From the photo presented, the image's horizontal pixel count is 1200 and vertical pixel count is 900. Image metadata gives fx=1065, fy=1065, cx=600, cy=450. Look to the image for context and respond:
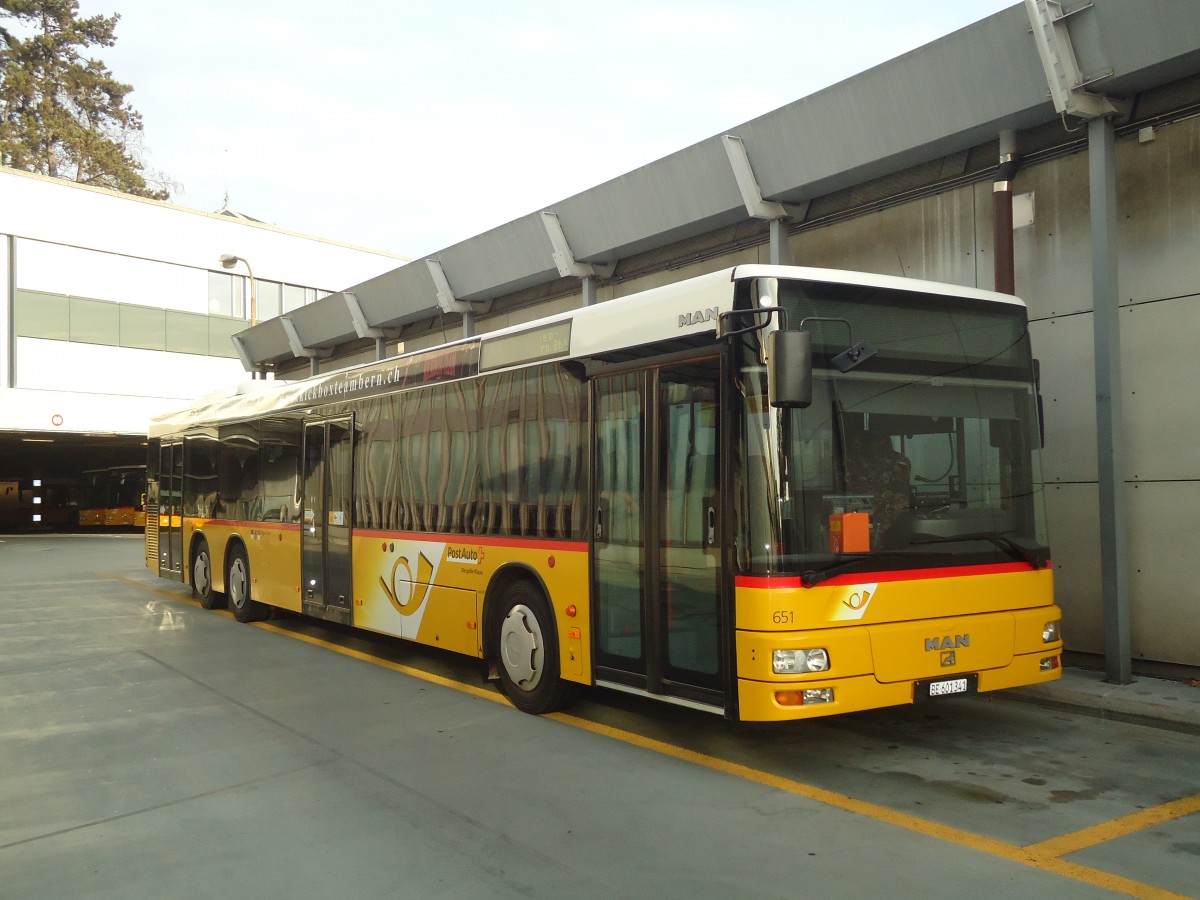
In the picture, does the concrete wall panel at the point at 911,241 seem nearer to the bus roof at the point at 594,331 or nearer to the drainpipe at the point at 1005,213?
the drainpipe at the point at 1005,213

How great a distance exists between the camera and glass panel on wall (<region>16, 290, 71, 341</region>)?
3594cm

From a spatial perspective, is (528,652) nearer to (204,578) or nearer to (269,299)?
(204,578)

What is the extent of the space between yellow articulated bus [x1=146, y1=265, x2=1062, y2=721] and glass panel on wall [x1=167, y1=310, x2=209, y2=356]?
3490cm

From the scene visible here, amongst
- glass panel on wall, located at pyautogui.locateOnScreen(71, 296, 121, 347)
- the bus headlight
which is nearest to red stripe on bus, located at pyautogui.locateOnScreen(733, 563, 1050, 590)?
the bus headlight

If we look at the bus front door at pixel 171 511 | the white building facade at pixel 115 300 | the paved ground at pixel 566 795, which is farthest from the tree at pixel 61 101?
the paved ground at pixel 566 795

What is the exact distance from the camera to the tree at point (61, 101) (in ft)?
159

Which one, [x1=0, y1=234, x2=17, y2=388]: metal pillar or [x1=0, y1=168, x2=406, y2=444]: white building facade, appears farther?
[x1=0, y1=168, x2=406, y2=444]: white building facade

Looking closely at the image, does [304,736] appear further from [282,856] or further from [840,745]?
[840,745]

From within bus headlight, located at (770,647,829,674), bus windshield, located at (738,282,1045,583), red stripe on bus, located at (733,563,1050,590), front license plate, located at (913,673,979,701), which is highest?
bus windshield, located at (738,282,1045,583)

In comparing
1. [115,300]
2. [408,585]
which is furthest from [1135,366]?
[115,300]

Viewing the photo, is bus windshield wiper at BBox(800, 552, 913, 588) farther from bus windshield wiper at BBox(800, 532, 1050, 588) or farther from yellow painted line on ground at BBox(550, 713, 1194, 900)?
yellow painted line on ground at BBox(550, 713, 1194, 900)

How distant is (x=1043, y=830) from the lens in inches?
203

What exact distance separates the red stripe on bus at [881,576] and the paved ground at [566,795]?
44.6 inches

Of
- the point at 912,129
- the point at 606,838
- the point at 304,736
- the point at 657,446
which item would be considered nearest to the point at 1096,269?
the point at 912,129
